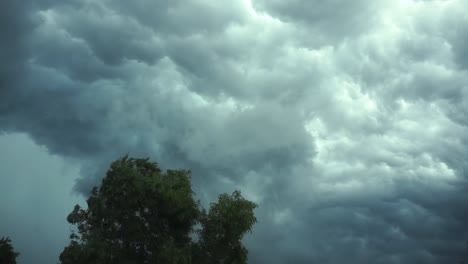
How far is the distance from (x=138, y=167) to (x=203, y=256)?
30.0 ft

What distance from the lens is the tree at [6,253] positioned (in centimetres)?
5238

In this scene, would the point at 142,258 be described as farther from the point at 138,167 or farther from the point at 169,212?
the point at 138,167

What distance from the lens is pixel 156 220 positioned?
37.9m

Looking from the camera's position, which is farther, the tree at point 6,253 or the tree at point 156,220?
the tree at point 6,253

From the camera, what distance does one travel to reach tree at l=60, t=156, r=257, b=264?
1463 inches

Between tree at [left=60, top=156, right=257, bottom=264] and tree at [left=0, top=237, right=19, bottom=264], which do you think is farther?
tree at [left=0, top=237, right=19, bottom=264]

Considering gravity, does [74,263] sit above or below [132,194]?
below

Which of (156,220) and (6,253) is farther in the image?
(6,253)

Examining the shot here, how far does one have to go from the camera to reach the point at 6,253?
173 ft

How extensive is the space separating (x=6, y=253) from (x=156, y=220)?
81.5ft

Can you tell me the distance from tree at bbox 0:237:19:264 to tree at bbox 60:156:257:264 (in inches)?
734

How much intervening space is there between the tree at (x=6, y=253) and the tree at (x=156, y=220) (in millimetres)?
18641

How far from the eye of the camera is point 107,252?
36062 millimetres

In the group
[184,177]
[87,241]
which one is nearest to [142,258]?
[87,241]
